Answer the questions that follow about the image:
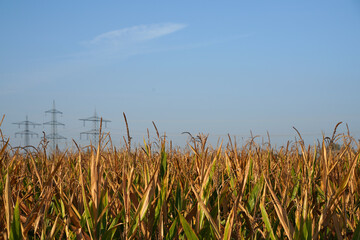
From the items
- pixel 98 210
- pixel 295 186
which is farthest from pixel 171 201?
pixel 295 186

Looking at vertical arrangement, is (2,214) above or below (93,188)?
below

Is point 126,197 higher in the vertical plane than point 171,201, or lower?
higher

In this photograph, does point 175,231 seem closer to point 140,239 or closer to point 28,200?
point 140,239

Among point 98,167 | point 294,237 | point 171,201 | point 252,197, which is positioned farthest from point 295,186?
point 98,167

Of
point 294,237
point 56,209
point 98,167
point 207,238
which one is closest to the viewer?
point 294,237

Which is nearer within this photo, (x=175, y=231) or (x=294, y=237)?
(x=294, y=237)

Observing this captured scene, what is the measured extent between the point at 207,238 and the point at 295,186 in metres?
1.05

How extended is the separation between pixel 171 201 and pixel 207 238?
0.54 meters

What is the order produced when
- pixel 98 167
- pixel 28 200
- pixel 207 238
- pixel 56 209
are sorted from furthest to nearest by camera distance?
pixel 28 200, pixel 56 209, pixel 207 238, pixel 98 167

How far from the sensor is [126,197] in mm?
1754

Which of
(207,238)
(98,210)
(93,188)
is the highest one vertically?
(93,188)

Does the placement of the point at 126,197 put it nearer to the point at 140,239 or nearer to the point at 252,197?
the point at 140,239

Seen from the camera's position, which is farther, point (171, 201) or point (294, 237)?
point (171, 201)

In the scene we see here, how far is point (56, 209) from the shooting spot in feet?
7.64
